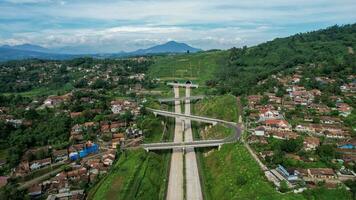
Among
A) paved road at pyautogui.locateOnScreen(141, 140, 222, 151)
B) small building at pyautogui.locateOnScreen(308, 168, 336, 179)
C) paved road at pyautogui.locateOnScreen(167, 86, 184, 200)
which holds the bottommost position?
paved road at pyautogui.locateOnScreen(167, 86, 184, 200)

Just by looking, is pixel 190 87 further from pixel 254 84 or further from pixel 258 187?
pixel 258 187

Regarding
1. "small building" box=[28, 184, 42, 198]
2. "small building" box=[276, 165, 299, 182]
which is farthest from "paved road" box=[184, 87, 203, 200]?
"small building" box=[28, 184, 42, 198]

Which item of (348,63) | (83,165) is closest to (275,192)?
(83,165)

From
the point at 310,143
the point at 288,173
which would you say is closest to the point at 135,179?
the point at 288,173

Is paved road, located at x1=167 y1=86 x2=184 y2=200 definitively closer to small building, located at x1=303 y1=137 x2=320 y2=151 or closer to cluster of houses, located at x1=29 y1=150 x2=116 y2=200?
cluster of houses, located at x1=29 y1=150 x2=116 y2=200

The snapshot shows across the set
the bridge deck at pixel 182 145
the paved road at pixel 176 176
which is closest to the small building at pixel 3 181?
the bridge deck at pixel 182 145

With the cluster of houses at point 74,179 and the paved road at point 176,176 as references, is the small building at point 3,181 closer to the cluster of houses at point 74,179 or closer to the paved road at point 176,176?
the cluster of houses at point 74,179
